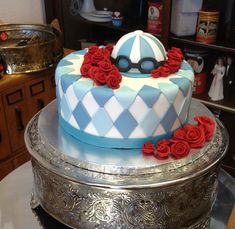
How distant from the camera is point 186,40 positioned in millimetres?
1742

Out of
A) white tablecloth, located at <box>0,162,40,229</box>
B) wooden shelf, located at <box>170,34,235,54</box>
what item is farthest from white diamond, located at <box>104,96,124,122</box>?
wooden shelf, located at <box>170,34,235,54</box>

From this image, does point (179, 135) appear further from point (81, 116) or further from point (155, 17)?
point (155, 17)

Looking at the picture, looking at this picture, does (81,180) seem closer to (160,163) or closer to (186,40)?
(160,163)

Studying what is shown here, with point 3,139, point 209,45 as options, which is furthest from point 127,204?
point 209,45

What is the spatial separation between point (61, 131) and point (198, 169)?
1.21 ft

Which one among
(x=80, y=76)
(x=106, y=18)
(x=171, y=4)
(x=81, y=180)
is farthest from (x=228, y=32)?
(x=81, y=180)

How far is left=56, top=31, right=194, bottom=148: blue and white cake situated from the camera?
807 mm

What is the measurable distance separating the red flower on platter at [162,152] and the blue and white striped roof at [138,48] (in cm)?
22

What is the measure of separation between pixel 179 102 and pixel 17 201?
0.59 m

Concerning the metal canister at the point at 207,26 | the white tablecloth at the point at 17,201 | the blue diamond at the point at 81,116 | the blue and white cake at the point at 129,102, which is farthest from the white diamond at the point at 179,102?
the metal canister at the point at 207,26

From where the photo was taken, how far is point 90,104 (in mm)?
824

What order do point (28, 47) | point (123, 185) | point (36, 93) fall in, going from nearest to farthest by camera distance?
1. point (123, 185)
2. point (28, 47)
3. point (36, 93)

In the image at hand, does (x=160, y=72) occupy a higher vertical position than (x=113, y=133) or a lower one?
higher

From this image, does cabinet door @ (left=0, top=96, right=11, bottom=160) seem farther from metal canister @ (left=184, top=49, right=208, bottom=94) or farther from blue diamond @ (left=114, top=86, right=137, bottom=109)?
metal canister @ (left=184, top=49, right=208, bottom=94)
